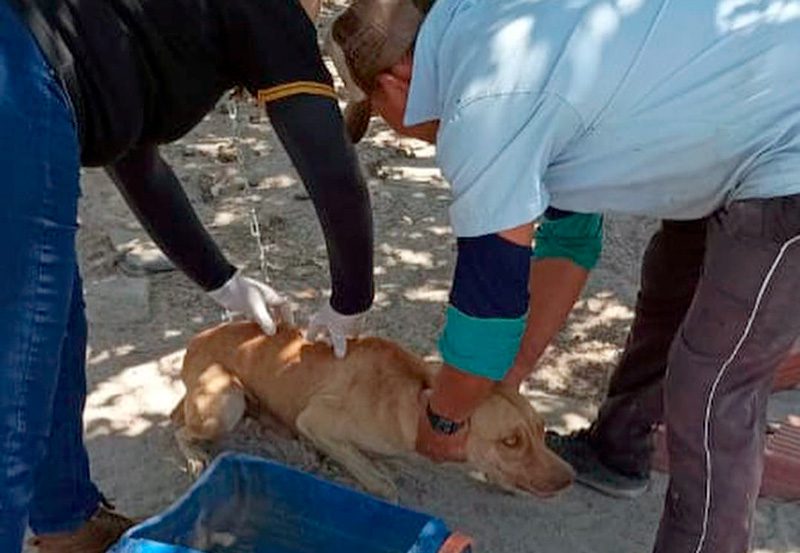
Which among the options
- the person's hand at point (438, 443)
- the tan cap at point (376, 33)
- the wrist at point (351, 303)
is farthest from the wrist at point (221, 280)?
the tan cap at point (376, 33)

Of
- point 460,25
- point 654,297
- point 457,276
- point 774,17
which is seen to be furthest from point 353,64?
point 654,297

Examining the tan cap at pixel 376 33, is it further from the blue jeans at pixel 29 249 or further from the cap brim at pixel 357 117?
the blue jeans at pixel 29 249

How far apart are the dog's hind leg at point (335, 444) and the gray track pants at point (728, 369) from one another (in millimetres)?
994

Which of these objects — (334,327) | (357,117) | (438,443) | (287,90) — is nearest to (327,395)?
(334,327)

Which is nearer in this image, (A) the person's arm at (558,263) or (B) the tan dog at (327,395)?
(A) the person's arm at (558,263)

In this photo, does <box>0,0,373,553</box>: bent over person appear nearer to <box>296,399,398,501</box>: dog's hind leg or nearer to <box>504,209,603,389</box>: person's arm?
<box>504,209,603,389</box>: person's arm

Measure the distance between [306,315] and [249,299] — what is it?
48.0 inches

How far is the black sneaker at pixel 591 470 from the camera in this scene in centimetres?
420

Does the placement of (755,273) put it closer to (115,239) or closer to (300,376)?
(300,376)

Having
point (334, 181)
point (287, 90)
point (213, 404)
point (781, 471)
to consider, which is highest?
point (287, 90)

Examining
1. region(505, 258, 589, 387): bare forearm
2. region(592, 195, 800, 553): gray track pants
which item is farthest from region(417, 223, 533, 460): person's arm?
region(505, 258, 589, 387): bare forearm

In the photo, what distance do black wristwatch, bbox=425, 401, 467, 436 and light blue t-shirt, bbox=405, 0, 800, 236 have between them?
0.79 meters

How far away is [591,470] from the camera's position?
4230 millimetres

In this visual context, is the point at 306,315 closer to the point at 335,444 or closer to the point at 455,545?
the point at 335,444
